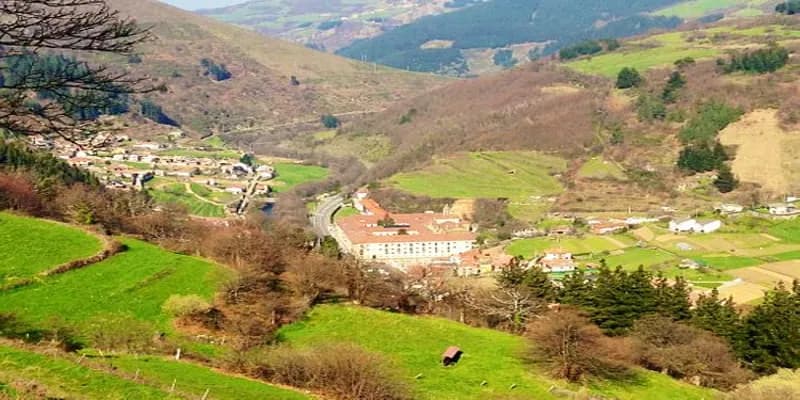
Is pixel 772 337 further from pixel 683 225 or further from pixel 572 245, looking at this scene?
pixel 683 225

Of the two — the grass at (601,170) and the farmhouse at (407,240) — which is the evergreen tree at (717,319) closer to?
the farmhouse at (407,240)

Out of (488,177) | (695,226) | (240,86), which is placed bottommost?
(695,226)

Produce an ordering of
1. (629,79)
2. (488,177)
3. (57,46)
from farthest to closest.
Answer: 1. (629,79)
2. (488,177)
3. (57,46)

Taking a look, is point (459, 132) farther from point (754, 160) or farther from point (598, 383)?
point (598, 383)

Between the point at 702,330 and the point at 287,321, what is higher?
the point at 287,321

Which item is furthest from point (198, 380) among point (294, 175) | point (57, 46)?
point (294, 175)

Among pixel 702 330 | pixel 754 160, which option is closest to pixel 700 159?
pixel 754 160

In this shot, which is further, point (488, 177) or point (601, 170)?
point (488, 177)

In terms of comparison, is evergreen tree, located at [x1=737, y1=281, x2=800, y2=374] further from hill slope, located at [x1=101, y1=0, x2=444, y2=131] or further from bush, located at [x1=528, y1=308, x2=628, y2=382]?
hill slope, located at [x1=101, y1=0, x2=444, y2=131]
